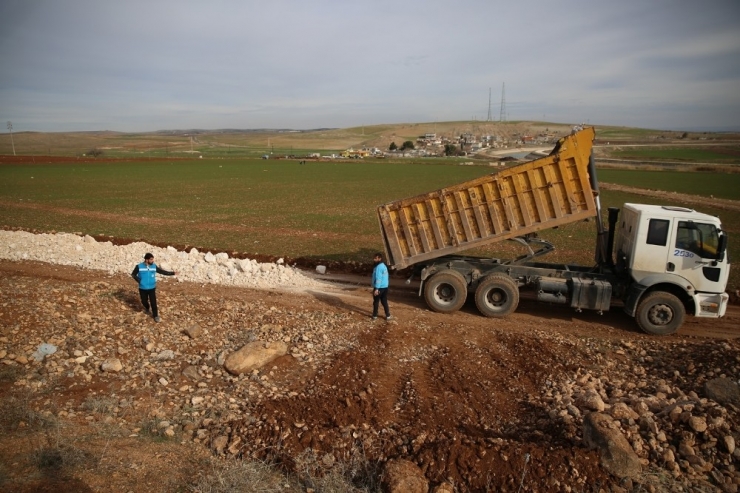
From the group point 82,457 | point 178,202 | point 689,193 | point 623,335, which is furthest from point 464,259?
point 689,193

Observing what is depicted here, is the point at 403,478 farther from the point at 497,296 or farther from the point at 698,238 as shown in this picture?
the point at 698,238

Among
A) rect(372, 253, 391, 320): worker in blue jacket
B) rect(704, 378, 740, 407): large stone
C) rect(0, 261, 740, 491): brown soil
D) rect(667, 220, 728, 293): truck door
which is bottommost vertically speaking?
rect(0, 261, 740, 491): brown soil

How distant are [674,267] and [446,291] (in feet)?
17.0

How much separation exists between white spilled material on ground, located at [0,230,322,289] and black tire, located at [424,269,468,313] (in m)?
4.00

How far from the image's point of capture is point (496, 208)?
1071cm

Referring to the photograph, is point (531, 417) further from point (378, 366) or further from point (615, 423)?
point (378, 366)

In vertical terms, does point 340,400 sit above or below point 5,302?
below

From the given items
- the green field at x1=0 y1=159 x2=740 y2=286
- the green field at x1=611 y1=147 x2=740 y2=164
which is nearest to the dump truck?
the green field at x1=0 y1=159 x2=740 y2=286

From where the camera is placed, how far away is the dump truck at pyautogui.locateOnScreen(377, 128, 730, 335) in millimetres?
9844

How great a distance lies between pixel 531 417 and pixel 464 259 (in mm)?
5632

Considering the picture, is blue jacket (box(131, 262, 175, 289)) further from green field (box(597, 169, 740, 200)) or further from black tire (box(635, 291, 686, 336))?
green field (box(597, 169, 740, 200))

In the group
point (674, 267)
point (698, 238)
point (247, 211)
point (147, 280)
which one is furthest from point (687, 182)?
point (147, 280)

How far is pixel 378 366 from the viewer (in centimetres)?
830

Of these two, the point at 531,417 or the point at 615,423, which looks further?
the point at 531,417
